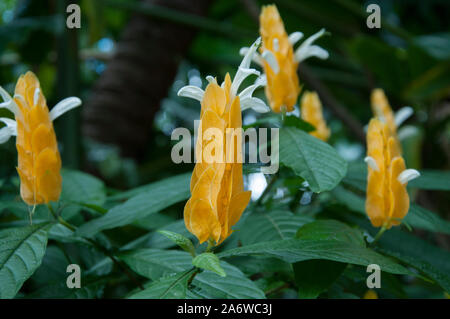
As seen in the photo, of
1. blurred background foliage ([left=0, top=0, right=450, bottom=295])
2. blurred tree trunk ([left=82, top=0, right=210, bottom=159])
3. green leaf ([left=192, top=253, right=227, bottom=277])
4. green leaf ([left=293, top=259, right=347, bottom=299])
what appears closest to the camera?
green leaf ([left=192, top=253, right=227, bottom=277])

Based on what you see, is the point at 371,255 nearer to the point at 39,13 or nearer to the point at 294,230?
the point at 294,230

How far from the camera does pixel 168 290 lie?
0.43 metres

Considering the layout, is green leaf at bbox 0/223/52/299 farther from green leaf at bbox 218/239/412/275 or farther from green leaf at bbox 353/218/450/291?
green leaf at bbox 353/218/450/291

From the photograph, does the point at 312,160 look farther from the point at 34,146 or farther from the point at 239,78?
the point at 34,146

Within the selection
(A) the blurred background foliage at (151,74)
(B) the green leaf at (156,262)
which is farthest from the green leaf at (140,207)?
(A) the blurred background foliage at (151,74)

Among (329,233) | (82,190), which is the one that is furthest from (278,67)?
(82,190)

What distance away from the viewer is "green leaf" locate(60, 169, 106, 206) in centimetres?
73

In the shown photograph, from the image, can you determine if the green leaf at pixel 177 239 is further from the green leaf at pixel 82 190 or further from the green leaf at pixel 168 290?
the green leaf at pixel 82 190

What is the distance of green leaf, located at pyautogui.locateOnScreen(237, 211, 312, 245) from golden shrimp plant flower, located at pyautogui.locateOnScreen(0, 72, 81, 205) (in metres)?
0.26

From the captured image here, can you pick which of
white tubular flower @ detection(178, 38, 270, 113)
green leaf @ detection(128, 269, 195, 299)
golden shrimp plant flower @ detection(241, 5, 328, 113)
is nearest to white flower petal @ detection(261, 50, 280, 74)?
golden shrimp plant flower @ detection(241, 5, 328, 113)

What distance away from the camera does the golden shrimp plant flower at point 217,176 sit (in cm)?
46

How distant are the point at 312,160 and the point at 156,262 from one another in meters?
0.24

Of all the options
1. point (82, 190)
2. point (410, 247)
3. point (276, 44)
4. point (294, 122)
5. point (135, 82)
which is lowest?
point (410, 247)

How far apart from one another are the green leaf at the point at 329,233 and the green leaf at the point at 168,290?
0.17m
